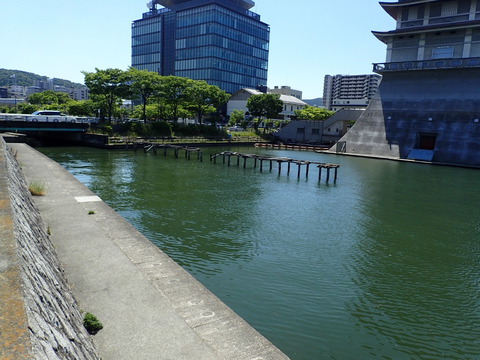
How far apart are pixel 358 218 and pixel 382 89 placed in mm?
55027

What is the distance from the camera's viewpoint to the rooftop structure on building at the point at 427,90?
59312 millimetres

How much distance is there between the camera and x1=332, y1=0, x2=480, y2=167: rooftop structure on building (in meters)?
59.3

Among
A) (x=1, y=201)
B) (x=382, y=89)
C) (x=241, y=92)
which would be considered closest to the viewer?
(x=1, y=201)

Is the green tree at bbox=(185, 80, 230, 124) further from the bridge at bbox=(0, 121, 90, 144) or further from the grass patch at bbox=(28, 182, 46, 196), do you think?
the grass patch at bbox=(28, 182, 46, 196)

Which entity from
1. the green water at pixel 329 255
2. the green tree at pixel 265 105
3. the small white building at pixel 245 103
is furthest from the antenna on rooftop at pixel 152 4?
the green water at pixel 329 255

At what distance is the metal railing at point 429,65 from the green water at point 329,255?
35299 mm

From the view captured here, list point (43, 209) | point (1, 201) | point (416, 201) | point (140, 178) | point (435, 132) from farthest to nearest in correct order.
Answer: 1. point (435, 132)
2. point (140, 178)
3. point (416, 201)
4. point (43, 209)
5. point (1, 201)

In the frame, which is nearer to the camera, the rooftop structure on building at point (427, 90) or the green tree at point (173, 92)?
the rooftop structure on building at point (427, 90)

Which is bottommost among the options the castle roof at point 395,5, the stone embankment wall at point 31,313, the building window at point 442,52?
the stone embankment wall at point 31,313

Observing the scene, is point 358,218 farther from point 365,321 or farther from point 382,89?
point 382,89

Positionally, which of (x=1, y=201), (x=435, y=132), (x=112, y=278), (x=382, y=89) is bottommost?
(x=112, y=278)

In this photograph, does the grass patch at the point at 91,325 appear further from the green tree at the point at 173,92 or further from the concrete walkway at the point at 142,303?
the green tree at the point at 173,92

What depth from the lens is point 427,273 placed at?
48.5 feet

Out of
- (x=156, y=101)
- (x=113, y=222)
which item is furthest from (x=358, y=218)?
(x=156, y=101)
